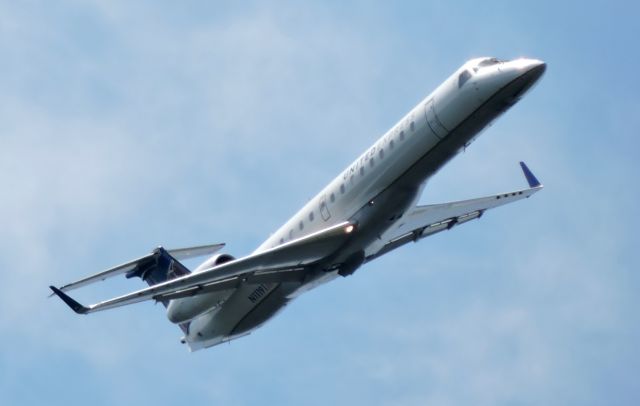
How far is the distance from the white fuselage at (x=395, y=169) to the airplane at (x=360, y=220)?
0.09ft

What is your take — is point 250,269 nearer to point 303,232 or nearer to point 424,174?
point 303,232

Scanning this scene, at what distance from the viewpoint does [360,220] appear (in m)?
28.8

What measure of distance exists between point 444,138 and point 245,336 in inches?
385

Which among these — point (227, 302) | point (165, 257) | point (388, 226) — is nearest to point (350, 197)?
point (388, 226)

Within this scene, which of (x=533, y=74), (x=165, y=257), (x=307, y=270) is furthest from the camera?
(x=165, y=257)

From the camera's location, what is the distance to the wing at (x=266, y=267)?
28.9 m

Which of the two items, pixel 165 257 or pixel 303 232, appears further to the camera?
pixel 165 257

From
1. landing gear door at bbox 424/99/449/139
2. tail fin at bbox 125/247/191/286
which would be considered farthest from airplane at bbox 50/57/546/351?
A: tail fin at bbox 125/247/191/286

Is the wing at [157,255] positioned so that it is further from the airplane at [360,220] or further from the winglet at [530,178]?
the winglet at [530,178]

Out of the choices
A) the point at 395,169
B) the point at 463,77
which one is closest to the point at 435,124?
the point at 463,77

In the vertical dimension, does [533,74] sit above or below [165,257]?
below

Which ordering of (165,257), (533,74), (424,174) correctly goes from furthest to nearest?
1. (165,257)
2. (424,174)
3. (533,74)

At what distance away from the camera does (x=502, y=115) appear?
27.5 metres

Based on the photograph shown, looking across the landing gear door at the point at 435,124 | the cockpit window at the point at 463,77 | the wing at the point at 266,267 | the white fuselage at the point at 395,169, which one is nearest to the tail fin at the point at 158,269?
the white fuselage at the point at 395,169
